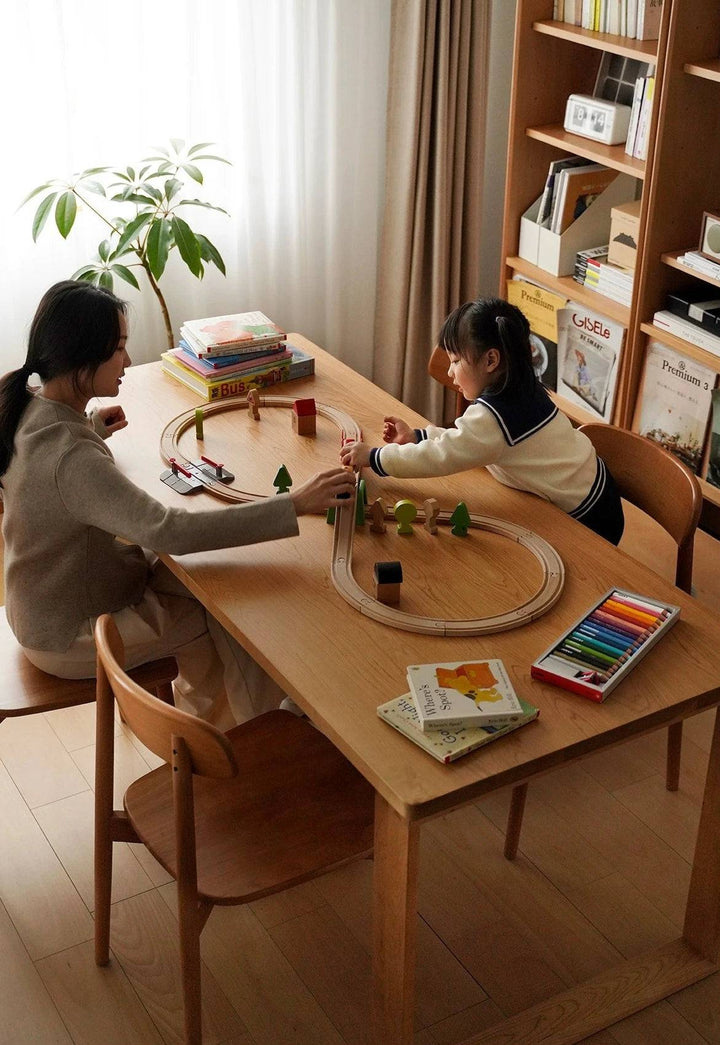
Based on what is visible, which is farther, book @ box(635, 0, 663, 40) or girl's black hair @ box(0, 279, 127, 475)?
book @ box(635, 0, 663, 40)

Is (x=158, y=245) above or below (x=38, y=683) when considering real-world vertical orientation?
above

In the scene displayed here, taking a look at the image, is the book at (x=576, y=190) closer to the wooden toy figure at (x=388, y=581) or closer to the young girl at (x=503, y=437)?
the young girl at (x=503, y=437)

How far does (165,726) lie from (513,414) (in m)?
0.93

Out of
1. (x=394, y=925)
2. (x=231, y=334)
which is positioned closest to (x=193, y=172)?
(x=231, y=334)

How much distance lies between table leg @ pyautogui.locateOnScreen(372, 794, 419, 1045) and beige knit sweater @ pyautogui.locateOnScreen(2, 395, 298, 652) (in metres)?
0.56

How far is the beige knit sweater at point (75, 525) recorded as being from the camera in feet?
6.27

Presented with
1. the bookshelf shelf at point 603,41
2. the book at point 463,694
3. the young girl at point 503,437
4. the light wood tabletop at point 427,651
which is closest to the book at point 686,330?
the bookshelf shelf at point 603,41

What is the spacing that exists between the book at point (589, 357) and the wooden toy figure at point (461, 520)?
1.27 meters

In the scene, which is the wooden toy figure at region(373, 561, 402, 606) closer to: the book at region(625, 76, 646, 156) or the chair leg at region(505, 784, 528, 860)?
the chair leg at region(505, 784, 528, 860)

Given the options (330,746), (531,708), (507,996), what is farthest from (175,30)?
(507,996)

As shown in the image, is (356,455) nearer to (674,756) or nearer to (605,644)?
(605,644)

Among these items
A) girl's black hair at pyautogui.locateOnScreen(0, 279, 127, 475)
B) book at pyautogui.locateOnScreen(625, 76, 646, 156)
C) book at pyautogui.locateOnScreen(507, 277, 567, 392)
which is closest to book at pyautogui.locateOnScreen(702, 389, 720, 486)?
book at pyautogui.locateOnScreen(507, 277, 567, 392)

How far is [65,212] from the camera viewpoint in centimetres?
296

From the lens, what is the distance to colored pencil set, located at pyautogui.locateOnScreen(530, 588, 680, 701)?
163 cm
